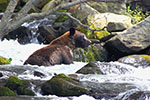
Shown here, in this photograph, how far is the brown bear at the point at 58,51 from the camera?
9.72 meters

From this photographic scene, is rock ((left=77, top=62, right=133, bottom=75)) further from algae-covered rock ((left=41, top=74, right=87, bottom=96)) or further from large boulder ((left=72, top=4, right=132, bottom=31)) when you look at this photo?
large boulder ((left=72, top=4, right=132, bottom=31))

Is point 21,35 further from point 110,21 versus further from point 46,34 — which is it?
point 110,21

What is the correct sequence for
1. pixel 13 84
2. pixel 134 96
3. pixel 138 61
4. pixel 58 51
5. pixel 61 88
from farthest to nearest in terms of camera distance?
pixel 138 61 → pixel 58 51 → pixel 13 84 → pixel 61 88 → pixel 134 96

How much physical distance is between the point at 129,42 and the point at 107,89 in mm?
6543

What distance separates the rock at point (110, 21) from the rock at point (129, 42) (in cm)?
152

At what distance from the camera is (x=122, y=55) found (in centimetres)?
1295

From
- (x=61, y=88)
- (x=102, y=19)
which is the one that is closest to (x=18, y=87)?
(x=61, y=88)

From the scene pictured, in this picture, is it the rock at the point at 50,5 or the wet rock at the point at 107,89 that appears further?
the rock at the point at 50,5

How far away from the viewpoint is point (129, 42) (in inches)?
497

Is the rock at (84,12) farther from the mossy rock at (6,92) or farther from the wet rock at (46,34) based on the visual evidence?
the mossy rock at (6,92)

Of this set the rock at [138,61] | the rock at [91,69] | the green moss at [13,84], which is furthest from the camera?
the rock at [138,61]

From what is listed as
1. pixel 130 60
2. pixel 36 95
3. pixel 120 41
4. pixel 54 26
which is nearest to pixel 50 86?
pixel 36 95

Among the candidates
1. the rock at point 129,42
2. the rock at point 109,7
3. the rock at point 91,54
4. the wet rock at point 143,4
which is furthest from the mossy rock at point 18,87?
the wet rock at point 143,4

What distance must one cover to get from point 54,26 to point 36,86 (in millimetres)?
10173
